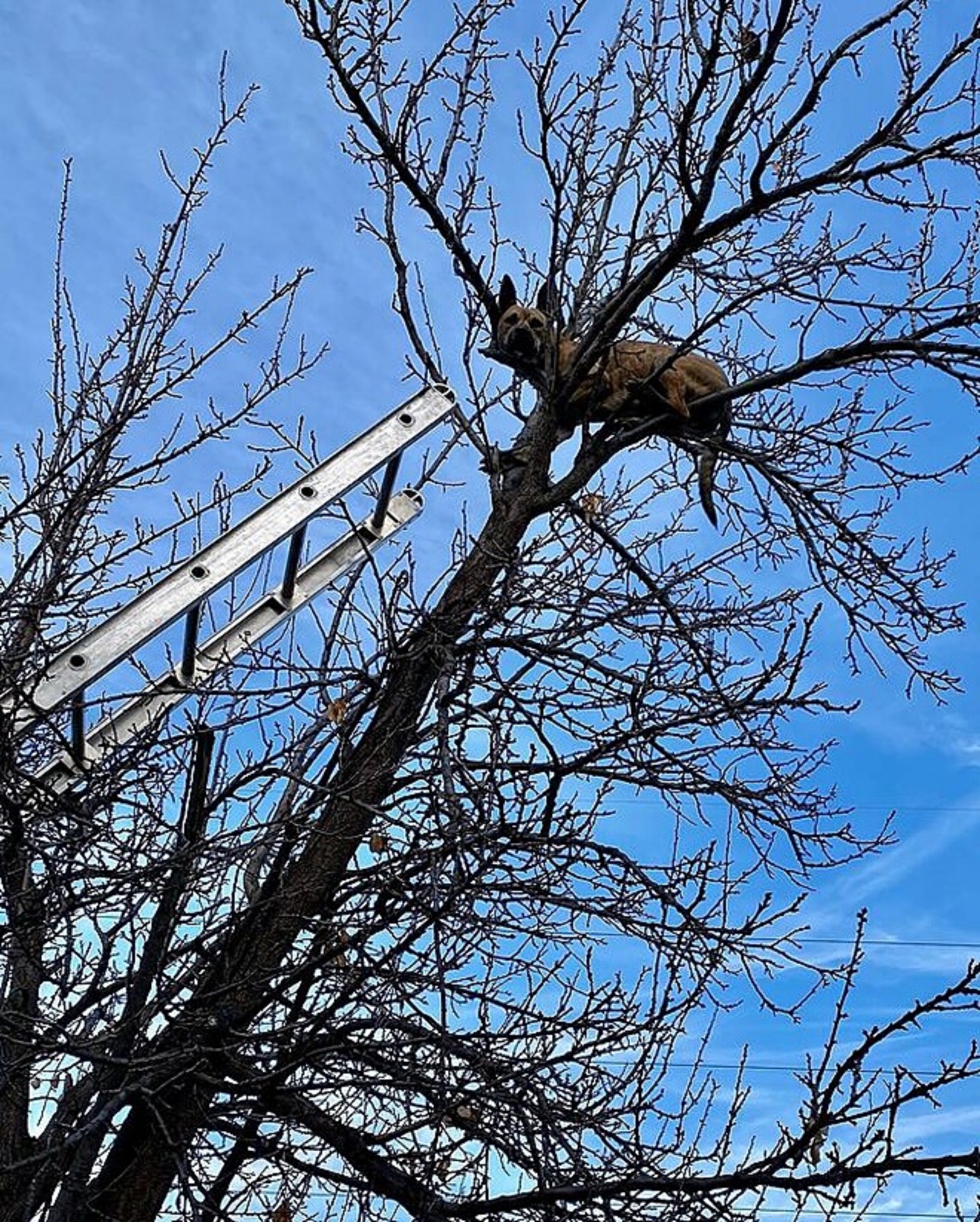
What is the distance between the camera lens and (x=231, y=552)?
6621mm

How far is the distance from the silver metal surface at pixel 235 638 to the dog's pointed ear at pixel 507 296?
129 cm

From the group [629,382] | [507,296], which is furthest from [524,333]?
[629,382]

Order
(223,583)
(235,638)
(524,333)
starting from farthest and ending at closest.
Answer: (524,333)
(235,638)
(223,583)

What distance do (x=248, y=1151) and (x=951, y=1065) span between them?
8.74ft

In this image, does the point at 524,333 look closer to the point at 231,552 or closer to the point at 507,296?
the point at 507,296

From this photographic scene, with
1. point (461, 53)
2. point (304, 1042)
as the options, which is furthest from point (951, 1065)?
point (461, 53)

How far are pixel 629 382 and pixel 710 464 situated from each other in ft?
2.95

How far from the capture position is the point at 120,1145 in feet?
18.3

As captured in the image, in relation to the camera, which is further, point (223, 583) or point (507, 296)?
point (507, 296)

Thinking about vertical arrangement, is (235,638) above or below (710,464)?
below

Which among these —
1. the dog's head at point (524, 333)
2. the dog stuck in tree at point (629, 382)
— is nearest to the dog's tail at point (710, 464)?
the dog stuck in tree at point (629, 382)

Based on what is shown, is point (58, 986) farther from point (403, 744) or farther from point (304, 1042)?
point (403, 744)

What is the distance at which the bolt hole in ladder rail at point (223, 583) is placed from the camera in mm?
6242

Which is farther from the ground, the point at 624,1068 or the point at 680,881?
the point at 680,881
